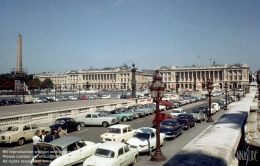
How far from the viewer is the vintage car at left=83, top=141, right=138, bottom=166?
33.9ft

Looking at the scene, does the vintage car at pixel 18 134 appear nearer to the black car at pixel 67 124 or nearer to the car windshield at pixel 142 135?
the black car at pixel 67 124

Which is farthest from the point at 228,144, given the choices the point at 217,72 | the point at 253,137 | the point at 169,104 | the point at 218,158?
the point at 217,72

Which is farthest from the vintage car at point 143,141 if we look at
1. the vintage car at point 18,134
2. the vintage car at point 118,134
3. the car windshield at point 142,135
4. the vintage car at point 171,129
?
the vintage car at point 18,134

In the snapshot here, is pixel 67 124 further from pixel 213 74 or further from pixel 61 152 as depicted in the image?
pixel 213 74

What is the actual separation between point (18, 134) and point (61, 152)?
6.54 metres

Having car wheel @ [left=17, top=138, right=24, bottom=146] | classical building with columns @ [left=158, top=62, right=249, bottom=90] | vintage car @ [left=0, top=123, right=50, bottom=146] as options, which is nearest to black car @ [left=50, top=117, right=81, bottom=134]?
vintage car @ [left=0, top=123, right=50, bottom=146]

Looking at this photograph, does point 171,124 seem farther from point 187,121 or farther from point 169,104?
point 169,104

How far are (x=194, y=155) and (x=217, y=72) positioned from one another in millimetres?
181765

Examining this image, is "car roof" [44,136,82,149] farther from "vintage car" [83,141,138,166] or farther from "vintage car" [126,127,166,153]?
"vintage car" [126,127,166,153]

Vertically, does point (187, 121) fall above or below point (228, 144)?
below

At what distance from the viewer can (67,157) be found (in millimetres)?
10984

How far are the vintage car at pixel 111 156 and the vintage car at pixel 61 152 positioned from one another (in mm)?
987

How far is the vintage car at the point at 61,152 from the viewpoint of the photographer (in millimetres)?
10469

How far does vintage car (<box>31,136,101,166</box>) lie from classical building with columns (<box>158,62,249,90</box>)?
144241 millimetres
